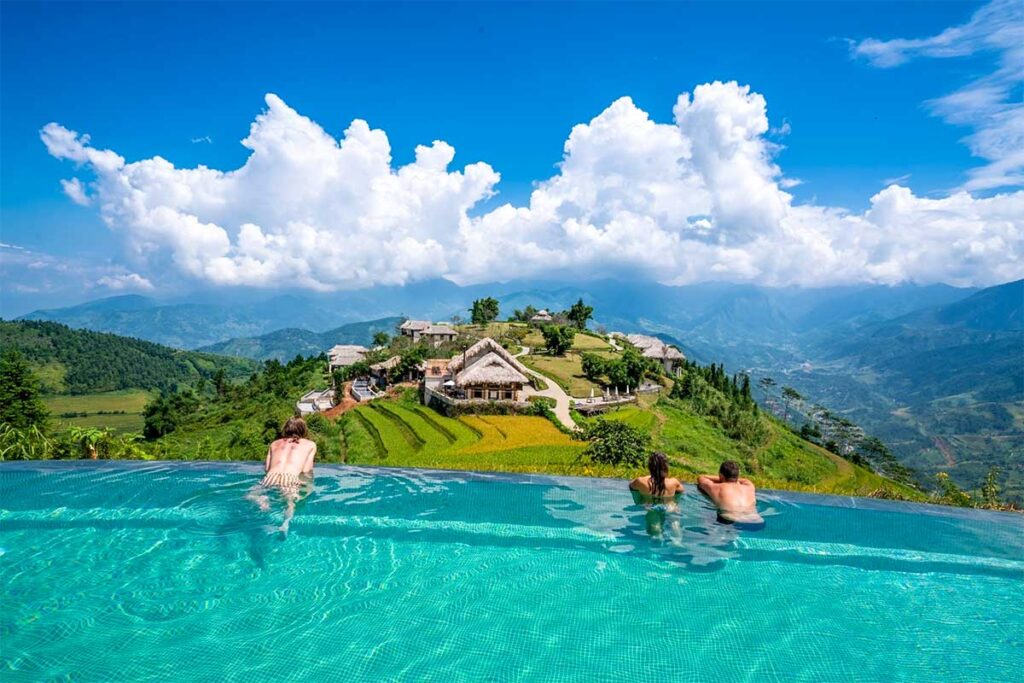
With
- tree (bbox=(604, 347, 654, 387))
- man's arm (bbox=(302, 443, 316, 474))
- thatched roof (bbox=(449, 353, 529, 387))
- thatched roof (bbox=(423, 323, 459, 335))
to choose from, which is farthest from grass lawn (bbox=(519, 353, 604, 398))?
man's arm (bbox=(302, 443, 316, 474))

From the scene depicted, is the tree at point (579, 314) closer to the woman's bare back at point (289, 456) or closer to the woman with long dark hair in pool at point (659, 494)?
the woman with long dark hair in pool at point (659, 494)

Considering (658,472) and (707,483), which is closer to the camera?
(658,472)

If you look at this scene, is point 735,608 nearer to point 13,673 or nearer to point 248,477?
point 13,673

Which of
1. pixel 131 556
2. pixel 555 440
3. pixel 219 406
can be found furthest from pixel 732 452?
pixel 219 406

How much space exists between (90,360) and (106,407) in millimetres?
28277

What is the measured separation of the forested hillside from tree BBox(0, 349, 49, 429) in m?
85.2

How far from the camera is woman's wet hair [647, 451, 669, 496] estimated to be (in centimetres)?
819

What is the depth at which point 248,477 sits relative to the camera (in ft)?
31.5

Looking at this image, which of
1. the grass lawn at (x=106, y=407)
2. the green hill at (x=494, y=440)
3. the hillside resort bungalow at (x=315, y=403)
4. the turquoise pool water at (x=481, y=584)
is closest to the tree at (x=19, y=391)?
the green hill at (x=494, y=440)

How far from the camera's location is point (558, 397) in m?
39.4

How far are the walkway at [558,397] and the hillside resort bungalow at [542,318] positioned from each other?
3180cm

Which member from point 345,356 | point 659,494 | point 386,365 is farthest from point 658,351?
point 659,494

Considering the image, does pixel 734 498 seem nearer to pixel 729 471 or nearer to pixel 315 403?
pixel 729 471

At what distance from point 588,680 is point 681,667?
36.2 inches
